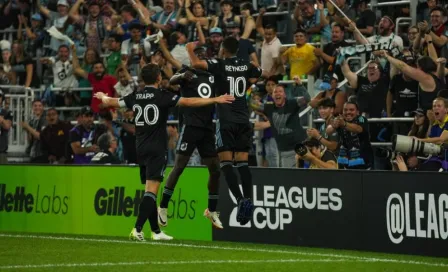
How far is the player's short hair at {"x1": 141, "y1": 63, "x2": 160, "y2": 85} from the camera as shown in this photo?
14141mm

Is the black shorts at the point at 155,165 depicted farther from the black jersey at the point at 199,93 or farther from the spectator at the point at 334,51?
the spectator at the point at 334,51

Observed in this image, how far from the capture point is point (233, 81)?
14641 mm

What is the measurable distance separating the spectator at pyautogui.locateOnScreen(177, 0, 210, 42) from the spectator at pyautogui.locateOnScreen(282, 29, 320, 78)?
2.48m

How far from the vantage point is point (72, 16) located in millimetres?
25312

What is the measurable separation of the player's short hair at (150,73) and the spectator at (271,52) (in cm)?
580

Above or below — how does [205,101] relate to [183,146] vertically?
above

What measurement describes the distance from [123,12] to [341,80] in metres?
6.38

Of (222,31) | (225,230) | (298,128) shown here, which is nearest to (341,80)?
(298,128)

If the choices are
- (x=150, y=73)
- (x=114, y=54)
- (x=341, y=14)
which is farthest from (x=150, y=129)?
(x=114, y=54)

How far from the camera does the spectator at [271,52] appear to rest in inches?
785

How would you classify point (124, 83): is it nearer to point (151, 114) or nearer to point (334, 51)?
point (334, 51)

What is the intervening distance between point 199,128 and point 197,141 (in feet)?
0.61

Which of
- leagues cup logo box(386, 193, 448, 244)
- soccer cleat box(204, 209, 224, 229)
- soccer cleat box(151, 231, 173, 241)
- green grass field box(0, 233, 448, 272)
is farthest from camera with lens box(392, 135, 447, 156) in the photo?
soccer cleat box(151, 231, 173, 241)

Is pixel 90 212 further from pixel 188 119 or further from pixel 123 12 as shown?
pixel 123 12
